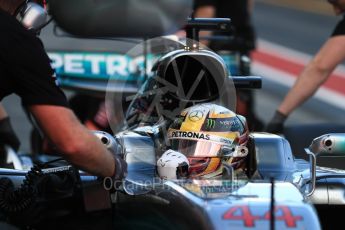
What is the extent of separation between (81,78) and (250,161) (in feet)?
11.2

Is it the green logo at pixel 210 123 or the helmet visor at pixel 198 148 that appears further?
the green logo at pixel 210 123

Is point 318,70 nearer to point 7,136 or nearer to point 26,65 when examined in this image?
point 7,136

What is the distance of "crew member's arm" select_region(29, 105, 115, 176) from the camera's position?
12.3 feet

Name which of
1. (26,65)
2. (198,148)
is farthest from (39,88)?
(198,148)

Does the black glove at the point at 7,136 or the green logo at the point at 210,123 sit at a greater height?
the green logo at the point at 210,123

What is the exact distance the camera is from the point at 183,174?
13.8 ft

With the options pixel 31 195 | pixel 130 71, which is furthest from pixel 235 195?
pixel 130 71

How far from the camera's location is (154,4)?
25.0ft

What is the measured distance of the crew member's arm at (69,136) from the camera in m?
3.74

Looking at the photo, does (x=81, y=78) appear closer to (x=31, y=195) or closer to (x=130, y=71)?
(x=130, y=71)

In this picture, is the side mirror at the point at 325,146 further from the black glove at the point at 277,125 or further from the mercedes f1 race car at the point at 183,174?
the black glove at the point at 277,125

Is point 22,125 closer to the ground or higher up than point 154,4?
closer to the ground

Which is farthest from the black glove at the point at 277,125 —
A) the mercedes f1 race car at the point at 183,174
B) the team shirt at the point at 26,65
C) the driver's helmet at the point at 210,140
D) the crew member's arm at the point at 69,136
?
the team shirt at the point at 26,65

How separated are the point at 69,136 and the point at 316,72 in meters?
4.32
